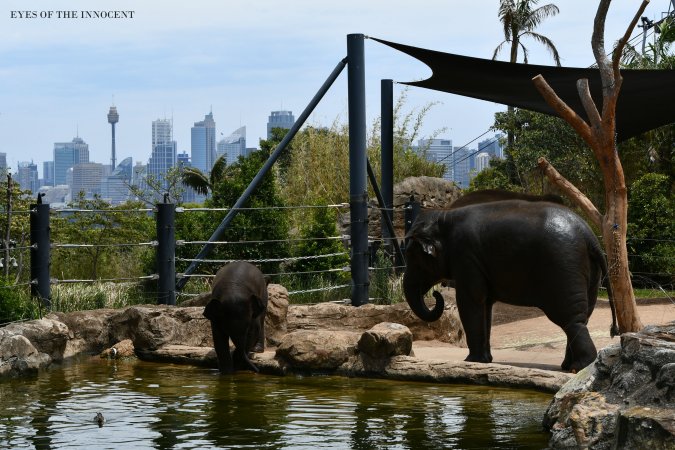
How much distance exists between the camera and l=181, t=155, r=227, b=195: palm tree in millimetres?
34281

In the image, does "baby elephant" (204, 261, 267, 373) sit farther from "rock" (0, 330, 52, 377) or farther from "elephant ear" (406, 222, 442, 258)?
"rock" (0, 330, 52, 377)

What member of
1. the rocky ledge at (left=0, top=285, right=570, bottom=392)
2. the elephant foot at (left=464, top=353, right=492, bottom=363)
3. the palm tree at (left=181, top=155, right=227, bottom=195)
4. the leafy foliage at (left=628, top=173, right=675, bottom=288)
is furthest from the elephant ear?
the palm tree at (left=181, top=155, right=227, bottom=195)

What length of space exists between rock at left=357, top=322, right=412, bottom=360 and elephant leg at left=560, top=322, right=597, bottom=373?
1292mm

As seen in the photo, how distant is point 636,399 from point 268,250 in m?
9.11

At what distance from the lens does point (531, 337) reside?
423 inches

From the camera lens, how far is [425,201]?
1848cm

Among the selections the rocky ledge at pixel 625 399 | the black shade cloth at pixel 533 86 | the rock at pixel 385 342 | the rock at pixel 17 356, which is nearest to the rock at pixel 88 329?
the rock at pixel 17 356

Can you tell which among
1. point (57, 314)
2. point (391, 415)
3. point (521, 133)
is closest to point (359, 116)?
point (57, 314)

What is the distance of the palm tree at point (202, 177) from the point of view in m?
34.3

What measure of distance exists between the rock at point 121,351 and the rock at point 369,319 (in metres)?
1.52

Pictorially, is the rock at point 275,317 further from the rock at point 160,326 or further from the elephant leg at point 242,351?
the elephant leg at point 242,351

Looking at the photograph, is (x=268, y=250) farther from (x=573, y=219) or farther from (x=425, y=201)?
(x=573, y=219)

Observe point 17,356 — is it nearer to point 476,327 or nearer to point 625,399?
point 476,327

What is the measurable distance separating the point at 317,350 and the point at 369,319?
83.4 inches
